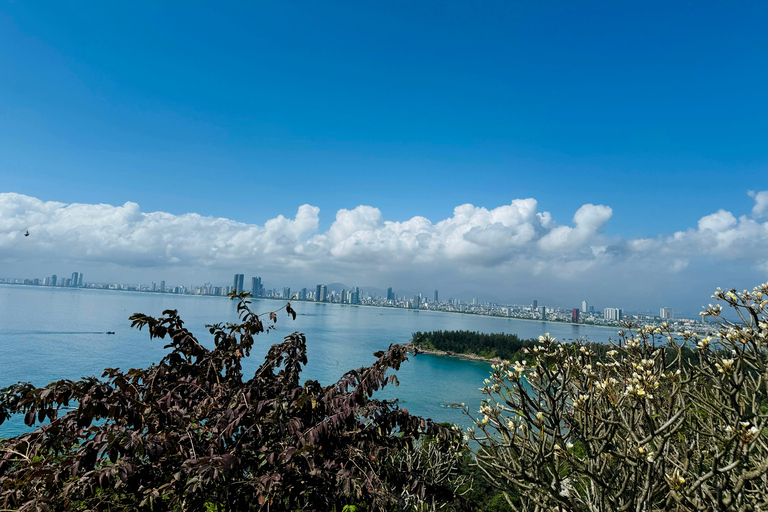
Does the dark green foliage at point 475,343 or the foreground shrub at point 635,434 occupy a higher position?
the foreground shrub at point 635,434

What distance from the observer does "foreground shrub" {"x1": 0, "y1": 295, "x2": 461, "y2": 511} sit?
1995mm

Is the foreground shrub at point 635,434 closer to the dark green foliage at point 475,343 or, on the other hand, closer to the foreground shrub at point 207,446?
the foreground shrub at point 207,446

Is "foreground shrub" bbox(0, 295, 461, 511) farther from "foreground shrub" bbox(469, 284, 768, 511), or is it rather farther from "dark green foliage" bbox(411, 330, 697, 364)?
"dark green foliage" bbox(411, 330, 697, 364)

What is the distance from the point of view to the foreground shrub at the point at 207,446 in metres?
2.00

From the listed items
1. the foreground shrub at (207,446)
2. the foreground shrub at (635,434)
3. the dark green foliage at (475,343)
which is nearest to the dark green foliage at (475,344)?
the dark green foliage at (475,343)

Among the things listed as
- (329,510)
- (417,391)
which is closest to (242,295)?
(329,510)

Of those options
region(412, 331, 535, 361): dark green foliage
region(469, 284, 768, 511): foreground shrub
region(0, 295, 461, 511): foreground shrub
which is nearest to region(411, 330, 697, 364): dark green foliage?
region(412, 331, 535, 361): dark green foliage

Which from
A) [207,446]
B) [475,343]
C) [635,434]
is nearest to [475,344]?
[475,343]

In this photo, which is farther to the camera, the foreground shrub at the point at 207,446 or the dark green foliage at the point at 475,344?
the dark green foliage at the point at 475,344

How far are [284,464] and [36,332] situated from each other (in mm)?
49174

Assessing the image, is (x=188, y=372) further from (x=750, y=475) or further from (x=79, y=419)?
(x=750, y=475)

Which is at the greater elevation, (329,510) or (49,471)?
(49,471)

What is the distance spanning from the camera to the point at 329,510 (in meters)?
2.30

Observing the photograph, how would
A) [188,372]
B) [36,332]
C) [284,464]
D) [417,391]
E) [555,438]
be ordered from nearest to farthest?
[555,438]
[284,464]
[188,372]
[417,391]
[36,332]
